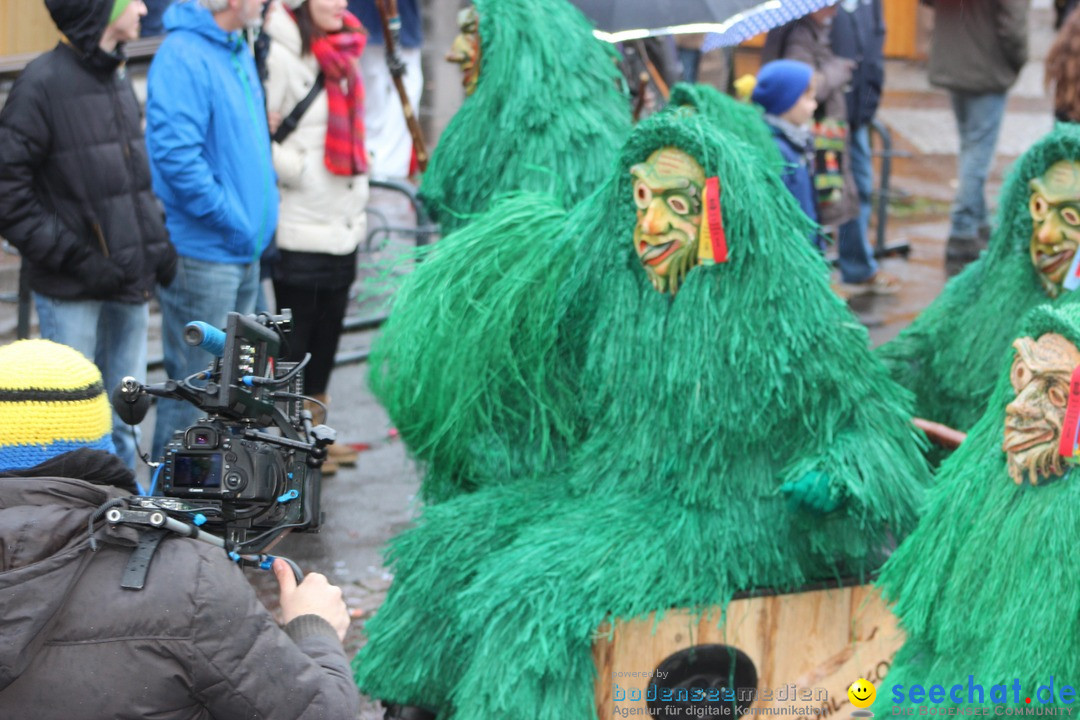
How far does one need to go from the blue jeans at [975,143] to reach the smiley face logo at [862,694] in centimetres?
486

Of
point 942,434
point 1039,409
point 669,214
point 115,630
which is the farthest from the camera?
point 942,434

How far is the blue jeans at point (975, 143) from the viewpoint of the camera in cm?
747

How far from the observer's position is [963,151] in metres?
7.57

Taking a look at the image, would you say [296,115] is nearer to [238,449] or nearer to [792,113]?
[792,113]

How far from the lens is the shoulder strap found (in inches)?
189

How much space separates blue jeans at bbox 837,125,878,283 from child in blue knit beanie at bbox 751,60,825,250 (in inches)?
79.3

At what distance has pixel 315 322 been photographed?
16.5 feet

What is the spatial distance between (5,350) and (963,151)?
6416 mm

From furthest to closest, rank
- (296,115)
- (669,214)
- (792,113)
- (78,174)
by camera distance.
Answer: (792,113) → (296,115) → (78,174) → (669,214)

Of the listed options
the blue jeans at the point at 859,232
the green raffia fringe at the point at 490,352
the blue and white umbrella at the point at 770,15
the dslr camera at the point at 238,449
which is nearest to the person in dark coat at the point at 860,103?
the blue jeans at the point at 859,232

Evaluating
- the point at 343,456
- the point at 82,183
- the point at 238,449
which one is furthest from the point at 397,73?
the point at 238,449

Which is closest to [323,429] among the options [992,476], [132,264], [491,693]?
[491,693]

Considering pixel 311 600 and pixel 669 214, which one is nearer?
pixel 311 600

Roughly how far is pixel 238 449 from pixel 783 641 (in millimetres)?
1514
